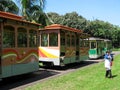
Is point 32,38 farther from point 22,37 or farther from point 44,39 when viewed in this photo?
point 44,39

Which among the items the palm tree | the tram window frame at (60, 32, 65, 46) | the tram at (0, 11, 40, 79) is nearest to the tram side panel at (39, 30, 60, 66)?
the tram window frame at (60, 32, 65, 46)

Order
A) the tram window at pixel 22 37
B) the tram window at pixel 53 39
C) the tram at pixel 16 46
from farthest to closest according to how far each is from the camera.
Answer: the tram window at pixel 53 39 → the tram window at pixel 22 37 → the tram at pixel 16 46

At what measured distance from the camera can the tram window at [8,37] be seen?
1294 cm

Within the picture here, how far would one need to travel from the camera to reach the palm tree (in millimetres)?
22388

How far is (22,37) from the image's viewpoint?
14.4m

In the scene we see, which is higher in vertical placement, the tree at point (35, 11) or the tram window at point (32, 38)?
the tree at point (35, 11)

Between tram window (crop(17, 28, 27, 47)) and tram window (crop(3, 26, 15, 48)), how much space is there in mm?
496

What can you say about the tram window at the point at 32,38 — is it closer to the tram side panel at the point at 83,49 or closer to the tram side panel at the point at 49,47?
the tram side panel at the point at 49,47

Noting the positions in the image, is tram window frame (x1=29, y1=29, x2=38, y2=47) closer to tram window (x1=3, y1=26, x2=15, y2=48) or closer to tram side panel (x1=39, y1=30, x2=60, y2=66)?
tram window (x1=3, y1=26, x2=15, y2=48)

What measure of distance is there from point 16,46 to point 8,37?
0.73 m

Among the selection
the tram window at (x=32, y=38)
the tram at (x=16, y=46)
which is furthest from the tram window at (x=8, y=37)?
the tram window at (x=32, y=38)

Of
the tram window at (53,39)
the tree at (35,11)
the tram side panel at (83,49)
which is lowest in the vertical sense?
the tram side panel at (83,49)

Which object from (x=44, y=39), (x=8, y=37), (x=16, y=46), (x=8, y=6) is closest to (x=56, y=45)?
(x=44, y=39)

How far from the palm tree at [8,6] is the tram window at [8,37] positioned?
924cm
